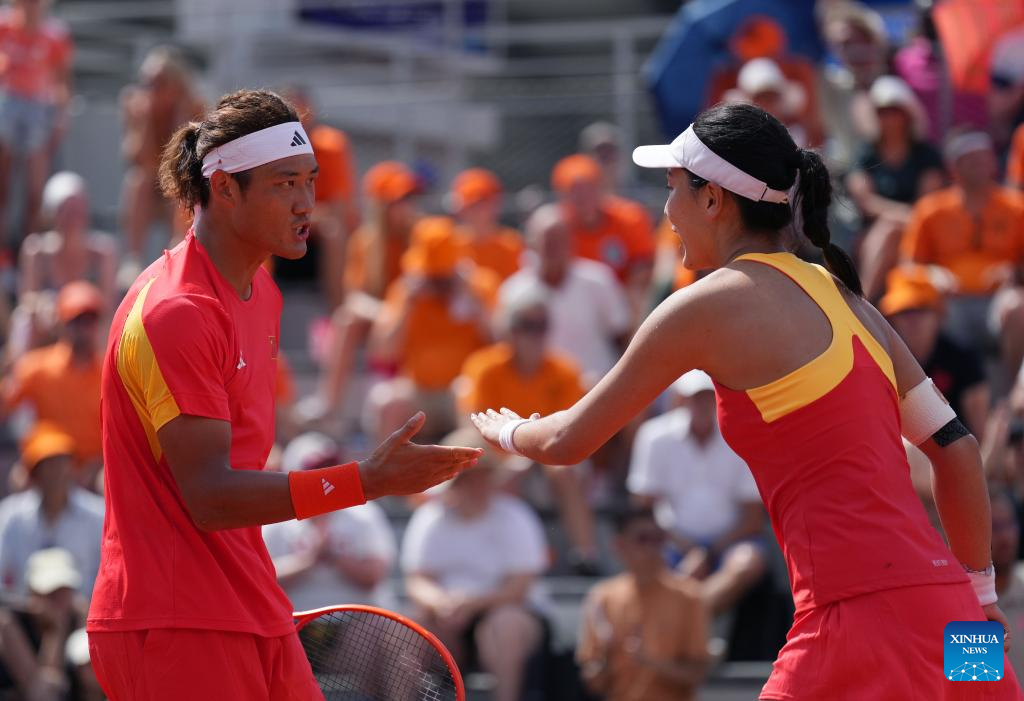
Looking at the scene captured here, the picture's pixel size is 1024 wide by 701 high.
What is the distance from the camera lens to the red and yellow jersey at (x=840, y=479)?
132 inches

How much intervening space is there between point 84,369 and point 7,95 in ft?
11.0

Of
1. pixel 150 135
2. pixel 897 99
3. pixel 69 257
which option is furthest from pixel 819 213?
pixel 150 135

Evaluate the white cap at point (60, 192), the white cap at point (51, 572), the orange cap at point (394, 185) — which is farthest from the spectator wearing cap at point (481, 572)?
the white cap at point (60, 192)

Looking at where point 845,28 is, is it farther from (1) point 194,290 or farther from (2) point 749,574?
(1) point 194,290

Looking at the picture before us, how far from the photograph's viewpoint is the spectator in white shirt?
9.41 m

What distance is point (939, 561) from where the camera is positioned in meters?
3.40

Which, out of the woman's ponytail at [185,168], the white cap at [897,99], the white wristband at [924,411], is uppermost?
the woman's ponytail at [185,168]

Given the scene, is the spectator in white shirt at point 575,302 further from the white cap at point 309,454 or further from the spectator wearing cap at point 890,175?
the white cap at point 309,454

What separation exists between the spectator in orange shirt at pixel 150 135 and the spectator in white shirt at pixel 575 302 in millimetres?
2631

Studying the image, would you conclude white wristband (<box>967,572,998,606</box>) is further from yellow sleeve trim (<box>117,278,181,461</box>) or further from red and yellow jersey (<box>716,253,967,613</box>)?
yellow sleeve trim (<box>117,278,181,461</box>)

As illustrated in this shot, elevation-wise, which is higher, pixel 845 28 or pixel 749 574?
pixel 845 28

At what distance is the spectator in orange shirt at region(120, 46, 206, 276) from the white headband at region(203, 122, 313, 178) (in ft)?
22.4

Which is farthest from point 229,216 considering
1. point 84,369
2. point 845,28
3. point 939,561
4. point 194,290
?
point 845,28

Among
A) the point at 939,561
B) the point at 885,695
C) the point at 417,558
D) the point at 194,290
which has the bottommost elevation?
the point at 417,558
